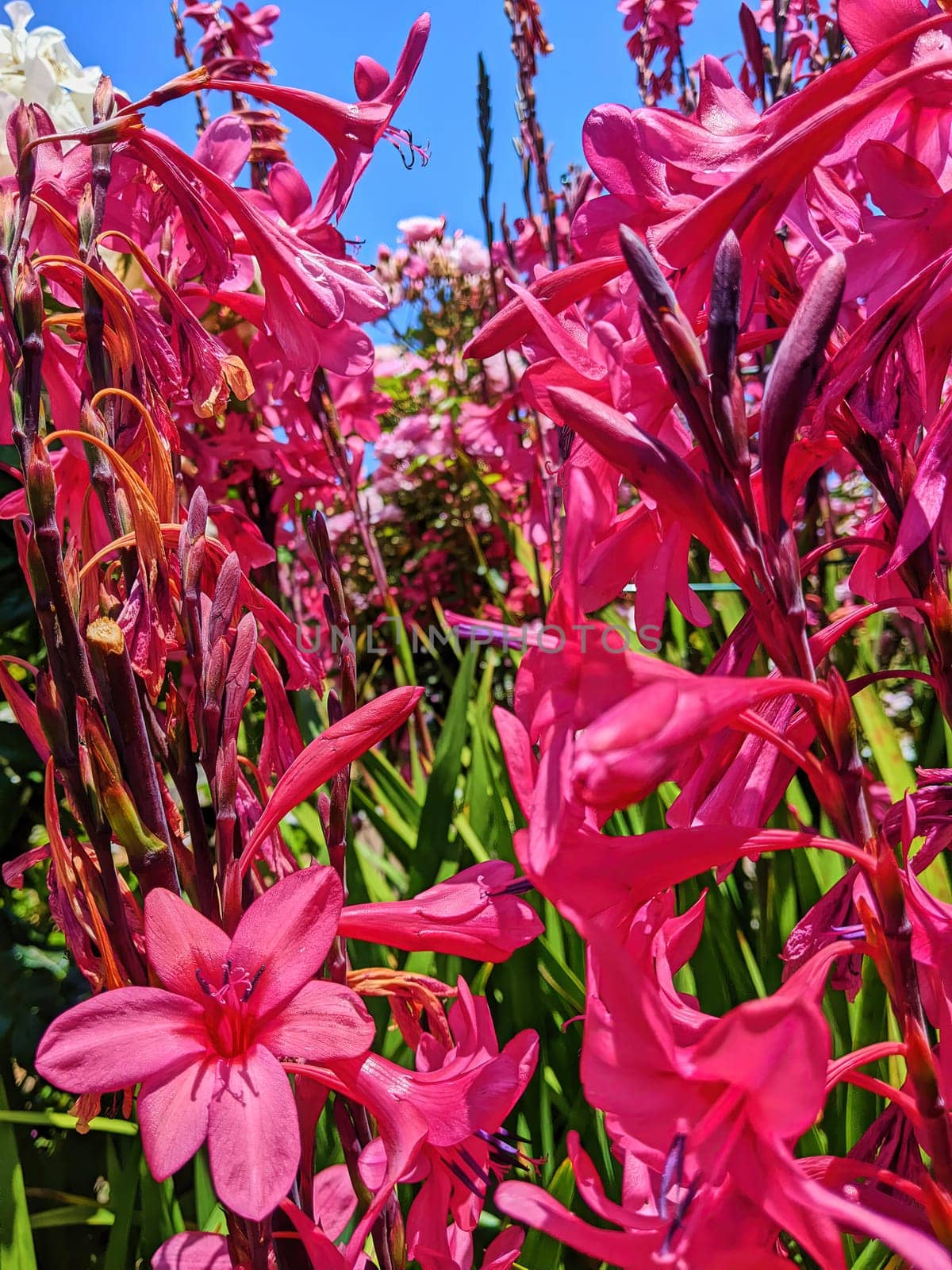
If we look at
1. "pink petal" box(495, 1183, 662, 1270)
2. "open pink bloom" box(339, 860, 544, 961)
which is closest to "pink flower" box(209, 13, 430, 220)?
"open pink bloom" box(339, 860, 544, 961)

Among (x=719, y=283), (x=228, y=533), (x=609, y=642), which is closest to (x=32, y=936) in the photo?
(x=228, y=533)

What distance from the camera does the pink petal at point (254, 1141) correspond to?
40 cm

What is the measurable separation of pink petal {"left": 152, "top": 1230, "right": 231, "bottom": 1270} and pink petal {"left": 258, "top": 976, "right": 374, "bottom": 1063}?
20 cm

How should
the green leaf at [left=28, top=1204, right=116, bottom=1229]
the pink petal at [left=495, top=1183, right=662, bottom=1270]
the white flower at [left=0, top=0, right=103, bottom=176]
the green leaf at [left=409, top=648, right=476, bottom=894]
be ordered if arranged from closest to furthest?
the pink petal at [left=495, top=1183, right=662, bottom=1270]
the green leaf at [left=28, top=1204, right=116, bottom=1229]
the green leaf at [left=409, top=648, right=476, bottom=894]
the white flower at [left=0, top=0, right=103, bottom=176]

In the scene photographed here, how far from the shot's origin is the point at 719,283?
39 centimetres

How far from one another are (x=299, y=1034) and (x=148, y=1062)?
72 millimetres

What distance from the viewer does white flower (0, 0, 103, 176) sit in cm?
143

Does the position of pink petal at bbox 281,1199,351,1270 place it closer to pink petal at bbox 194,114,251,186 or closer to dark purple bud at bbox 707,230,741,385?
dark purple bud at bbox 707,230,741,385

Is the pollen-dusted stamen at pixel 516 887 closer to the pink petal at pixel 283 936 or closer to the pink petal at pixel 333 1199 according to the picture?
the pink petal at pixel 283 936

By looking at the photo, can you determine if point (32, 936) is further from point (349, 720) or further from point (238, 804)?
point (349, 720)

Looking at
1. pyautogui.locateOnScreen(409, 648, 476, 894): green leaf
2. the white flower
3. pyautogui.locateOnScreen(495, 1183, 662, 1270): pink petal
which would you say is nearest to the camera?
pyautogui.locateOnScreen(495, 1183, 662, 1270): pink petal

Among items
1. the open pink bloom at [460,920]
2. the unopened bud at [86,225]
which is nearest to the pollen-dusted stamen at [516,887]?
the open pink bloom at [460,920]

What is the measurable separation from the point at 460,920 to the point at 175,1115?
0.65 ft

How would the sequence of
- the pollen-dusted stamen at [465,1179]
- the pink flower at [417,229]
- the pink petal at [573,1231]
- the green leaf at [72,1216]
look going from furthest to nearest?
the pink flower at [417,229] → the green leaf at [72,1216] → the pollen-dusted stamen at [465,1179] → the pink petal at [573,1231]
